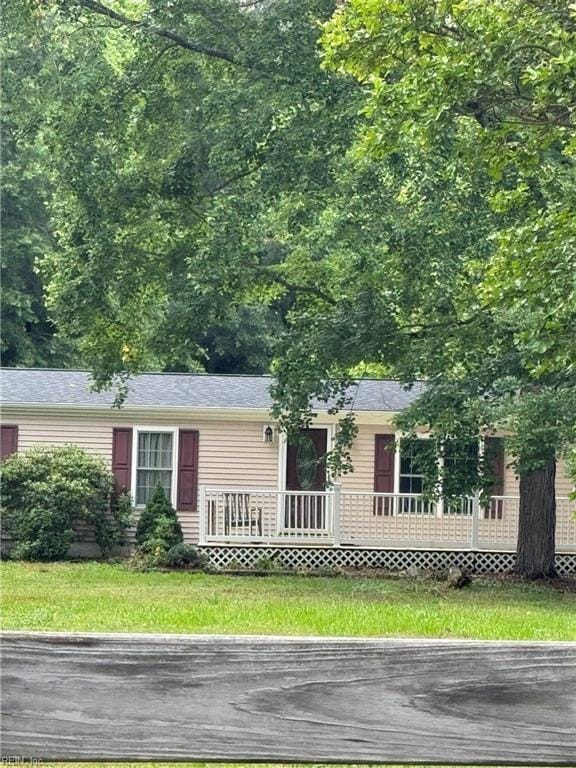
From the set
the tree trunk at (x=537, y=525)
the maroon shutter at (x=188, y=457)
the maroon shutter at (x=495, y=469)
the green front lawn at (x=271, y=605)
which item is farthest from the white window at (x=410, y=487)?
the maroon shutter at (x=188, y=457)

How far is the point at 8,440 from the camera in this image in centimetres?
2289

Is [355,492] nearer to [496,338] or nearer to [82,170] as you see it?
[496,338]

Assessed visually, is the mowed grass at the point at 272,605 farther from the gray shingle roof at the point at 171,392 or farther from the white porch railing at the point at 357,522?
the gray shingle roof at the point at 171,392

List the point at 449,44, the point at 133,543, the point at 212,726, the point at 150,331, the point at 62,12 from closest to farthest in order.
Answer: the point at 212,726, the point at 449,44, the point at 62,12, the point at 150,331, the point at 133,543

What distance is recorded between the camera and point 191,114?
18391 millimetres

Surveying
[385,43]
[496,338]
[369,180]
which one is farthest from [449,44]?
[496,338]

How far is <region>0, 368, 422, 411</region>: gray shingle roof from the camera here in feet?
74.5

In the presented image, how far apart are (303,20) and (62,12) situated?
404 centimetres

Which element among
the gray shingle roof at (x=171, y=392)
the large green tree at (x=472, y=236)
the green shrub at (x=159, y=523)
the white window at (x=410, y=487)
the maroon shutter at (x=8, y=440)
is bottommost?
the green shrub at (x=159, y=523)

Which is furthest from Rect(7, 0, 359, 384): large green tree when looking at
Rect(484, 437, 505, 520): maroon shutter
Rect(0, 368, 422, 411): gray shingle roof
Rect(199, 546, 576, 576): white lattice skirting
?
Rect(484, 437, 505, 520): maroon shutter

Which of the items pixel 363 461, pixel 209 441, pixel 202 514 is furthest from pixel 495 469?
pixel 202 514

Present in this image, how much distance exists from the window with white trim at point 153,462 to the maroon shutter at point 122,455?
165 millimetres

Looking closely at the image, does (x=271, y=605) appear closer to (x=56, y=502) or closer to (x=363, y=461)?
(x=56, y=502)

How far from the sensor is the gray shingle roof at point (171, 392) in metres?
22.7
